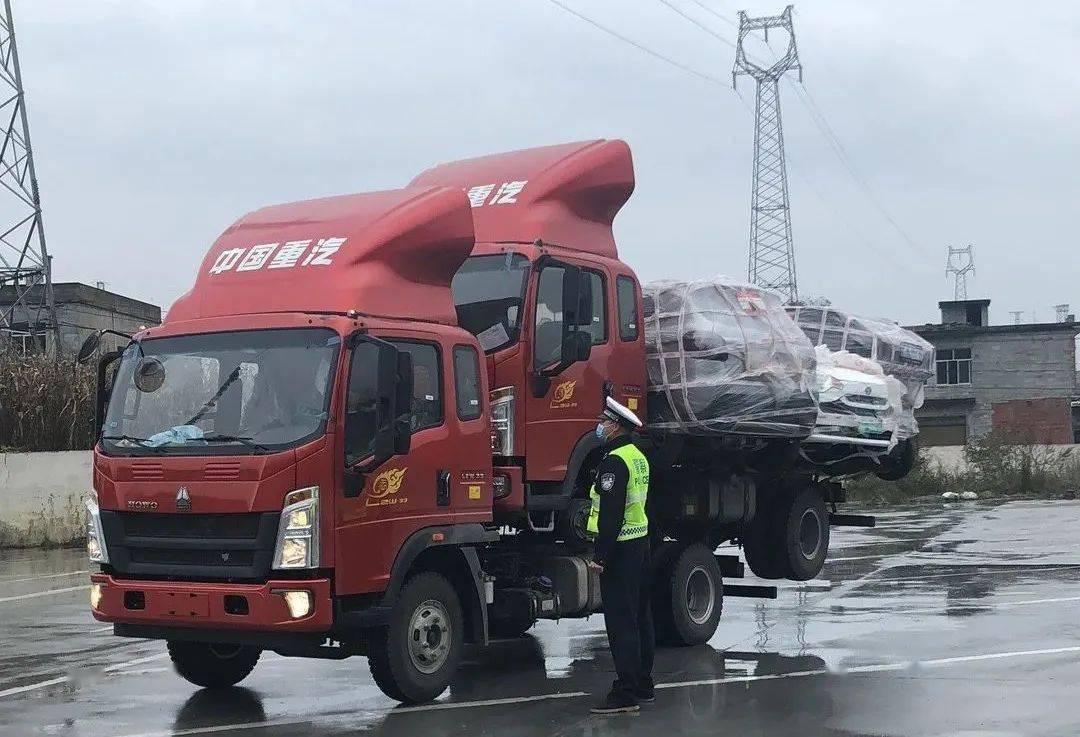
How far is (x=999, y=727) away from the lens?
775cm

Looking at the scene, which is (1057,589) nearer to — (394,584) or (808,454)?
(808,454)

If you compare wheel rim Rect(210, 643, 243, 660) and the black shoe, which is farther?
wheel rim Rect(210, 643, 243, 660)

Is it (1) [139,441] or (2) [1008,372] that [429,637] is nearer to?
(1) [139,441]

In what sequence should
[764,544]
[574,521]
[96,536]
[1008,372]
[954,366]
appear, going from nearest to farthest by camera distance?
[96,536], [574,521], [764,544], [1008,372], [954,366]

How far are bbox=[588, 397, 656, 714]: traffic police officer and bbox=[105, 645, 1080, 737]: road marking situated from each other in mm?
651

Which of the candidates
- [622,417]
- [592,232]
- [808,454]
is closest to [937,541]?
[808,454]

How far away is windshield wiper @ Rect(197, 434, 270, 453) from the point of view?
26.5 feet

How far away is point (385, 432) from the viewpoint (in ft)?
27.0

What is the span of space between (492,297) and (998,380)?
5453 centimetres

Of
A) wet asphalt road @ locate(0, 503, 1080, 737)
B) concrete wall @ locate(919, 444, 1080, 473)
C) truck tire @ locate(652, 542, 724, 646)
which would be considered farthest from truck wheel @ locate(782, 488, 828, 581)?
concrete wall @ locate(919, 444, 1080, 473)

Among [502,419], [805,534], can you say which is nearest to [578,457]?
[502,419]

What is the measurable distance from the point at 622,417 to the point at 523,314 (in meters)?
1.31

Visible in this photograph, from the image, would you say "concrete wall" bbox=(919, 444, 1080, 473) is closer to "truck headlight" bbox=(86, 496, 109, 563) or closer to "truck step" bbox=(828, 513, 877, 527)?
Answer: "truck step" bbox=(828, 513, 877, 527)

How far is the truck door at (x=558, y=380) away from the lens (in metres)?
9.96
